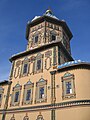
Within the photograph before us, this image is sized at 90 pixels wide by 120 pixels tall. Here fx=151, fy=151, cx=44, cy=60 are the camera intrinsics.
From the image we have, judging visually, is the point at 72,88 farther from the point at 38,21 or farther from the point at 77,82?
the point at 38,21

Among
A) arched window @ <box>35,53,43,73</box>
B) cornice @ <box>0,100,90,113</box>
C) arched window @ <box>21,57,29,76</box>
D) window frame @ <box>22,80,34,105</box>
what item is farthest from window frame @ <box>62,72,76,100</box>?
arched window @ <box>21,57,29,76</box>

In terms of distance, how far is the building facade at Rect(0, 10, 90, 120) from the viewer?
15500 millimetres

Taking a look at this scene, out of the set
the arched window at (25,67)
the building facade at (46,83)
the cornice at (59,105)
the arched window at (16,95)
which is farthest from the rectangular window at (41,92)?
the arched window at (25,67)

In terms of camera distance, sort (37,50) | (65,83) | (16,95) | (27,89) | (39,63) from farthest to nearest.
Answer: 1. (37,50)
2. (39,63)
3. (16,95)
4. (27,89)
5. (65,83)

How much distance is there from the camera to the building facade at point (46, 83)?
15.5m

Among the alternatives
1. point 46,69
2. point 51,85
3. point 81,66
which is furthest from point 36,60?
point 81,66

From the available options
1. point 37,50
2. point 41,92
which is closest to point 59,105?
point 41,92

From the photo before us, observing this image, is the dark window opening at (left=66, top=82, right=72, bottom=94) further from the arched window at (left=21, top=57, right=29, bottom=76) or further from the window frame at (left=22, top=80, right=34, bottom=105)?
the arched window at (left=21, top=57, right=29, bottom=76)

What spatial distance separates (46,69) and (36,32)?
8579mm

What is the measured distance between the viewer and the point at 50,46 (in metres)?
21.0

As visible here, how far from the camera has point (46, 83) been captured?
59.9 feet

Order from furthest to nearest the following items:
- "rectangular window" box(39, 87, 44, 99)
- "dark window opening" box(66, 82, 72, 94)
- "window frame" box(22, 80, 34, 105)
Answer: "window frame" box(22, 80, 34, 105), "rectangular window" box(39, 87, 44, 99), "dark window opening" box(66, 82, 72, 94)

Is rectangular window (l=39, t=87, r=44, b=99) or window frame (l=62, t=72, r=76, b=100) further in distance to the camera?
rectangular window (l=39, t=87, r=44, b=99)

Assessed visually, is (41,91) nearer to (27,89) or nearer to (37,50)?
(27,89)
